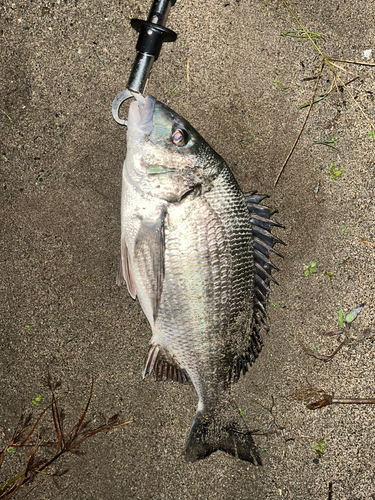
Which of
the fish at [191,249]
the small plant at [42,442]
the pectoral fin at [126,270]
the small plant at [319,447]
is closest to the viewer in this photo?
the fish at [191,249]

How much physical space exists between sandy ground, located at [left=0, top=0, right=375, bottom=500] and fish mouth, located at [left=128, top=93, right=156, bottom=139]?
443 mm

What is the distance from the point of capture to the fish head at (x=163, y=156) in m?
1.92

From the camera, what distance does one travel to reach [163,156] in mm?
1921

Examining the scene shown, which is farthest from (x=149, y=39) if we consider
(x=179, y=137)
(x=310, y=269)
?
(x=310, y=269)

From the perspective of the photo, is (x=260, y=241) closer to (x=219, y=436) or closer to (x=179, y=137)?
(x=179, y=137)

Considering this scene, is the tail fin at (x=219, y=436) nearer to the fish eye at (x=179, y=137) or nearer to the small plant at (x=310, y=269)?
the small plant at (x=310, y=269)

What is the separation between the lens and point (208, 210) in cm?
193

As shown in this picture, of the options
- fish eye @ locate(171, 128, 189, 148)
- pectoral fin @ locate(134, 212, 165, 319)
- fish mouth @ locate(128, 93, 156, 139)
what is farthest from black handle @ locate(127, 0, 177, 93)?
pectoral fin @ locate(134, 212, 165, 319)

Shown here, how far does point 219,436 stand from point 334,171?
1.91 meters

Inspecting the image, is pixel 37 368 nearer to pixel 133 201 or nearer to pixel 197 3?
pixel 133 201

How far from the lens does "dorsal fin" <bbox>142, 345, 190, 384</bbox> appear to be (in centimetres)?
215

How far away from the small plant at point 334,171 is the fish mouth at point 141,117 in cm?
131

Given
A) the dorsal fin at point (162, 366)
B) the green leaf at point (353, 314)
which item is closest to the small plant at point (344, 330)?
the green leaf at point (353, 314)

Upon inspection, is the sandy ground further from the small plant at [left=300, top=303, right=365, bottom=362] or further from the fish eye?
the fish eye
